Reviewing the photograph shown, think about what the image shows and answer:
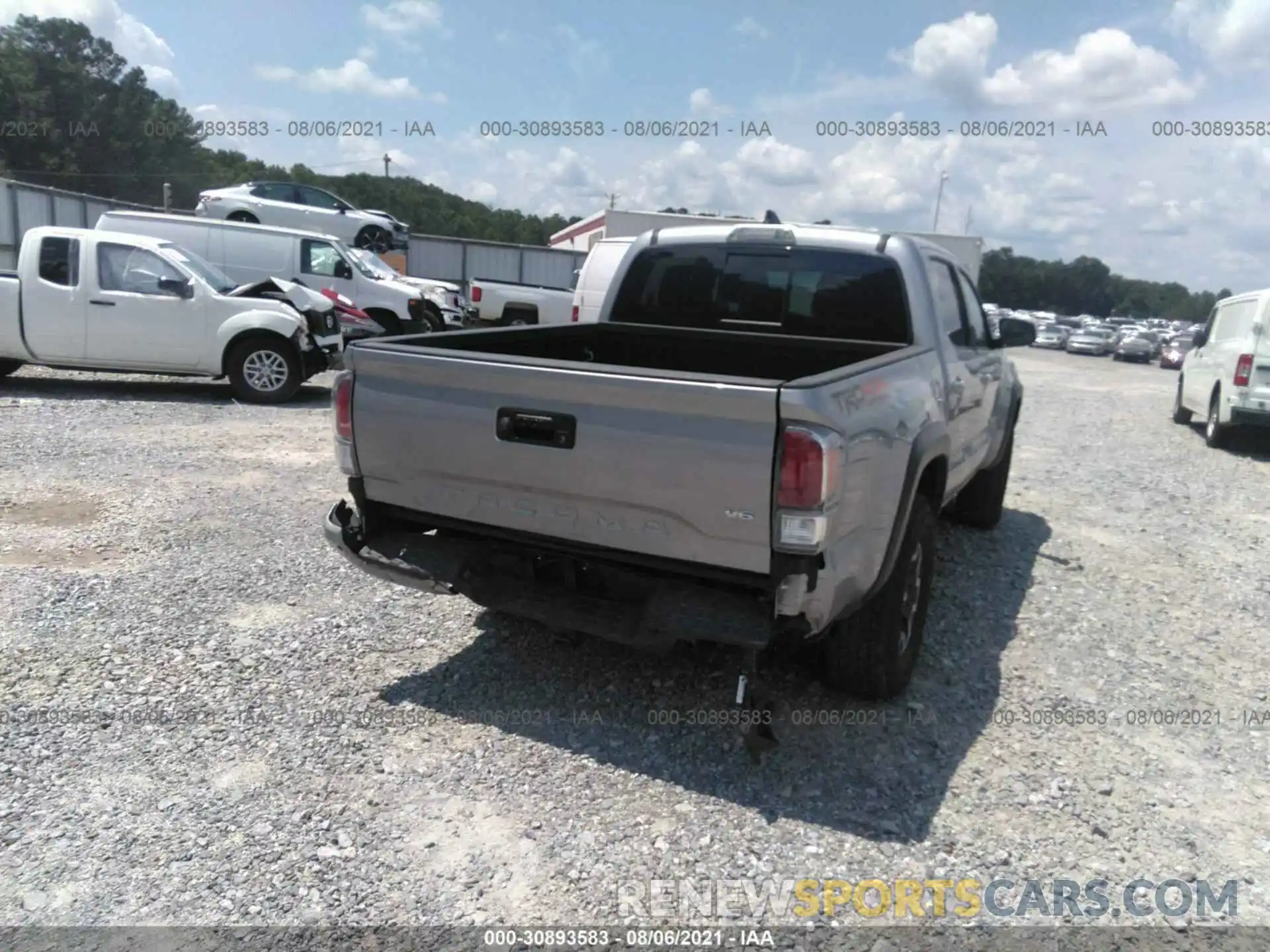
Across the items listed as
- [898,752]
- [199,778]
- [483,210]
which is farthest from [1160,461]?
[483,210]

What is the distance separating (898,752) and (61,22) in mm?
71245

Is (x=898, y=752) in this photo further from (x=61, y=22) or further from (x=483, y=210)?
(x=61, y=22)

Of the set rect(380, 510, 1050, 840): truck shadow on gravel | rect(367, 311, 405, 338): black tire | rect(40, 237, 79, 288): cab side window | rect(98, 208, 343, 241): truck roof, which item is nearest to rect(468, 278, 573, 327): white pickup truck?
rect(367, 311, 405, 338): black tire

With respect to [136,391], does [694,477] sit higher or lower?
higher

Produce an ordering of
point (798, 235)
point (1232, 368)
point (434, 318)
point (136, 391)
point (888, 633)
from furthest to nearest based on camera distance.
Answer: point (434, 318) < point (1232, 368) < point (136, 391) < point (798, 235) < point (888, 633)

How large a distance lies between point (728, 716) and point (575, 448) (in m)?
1.36

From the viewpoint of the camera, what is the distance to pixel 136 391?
36.5ft

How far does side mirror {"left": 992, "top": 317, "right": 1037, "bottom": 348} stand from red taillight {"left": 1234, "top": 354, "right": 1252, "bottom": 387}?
22.4 feet

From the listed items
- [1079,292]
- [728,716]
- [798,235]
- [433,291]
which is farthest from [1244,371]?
[1079,292]

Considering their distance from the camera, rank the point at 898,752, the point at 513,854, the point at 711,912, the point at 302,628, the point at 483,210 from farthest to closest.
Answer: the point at 483,210
the point at 302,628
the point at 898,752
the point at 513,854
the point at 711,912

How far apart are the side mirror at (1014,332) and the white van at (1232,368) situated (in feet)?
22.2

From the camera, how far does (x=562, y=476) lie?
132 inches

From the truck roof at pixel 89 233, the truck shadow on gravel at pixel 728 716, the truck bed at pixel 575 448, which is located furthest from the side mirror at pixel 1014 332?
the truck roof at pixel 89 233

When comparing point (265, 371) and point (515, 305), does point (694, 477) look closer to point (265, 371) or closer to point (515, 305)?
point (265, 371)
